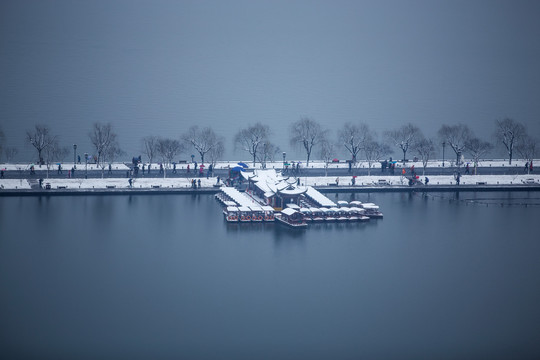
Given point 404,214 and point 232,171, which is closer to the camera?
point 404,214

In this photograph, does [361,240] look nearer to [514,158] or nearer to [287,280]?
[287,280]

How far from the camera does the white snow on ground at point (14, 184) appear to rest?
59.9 ft

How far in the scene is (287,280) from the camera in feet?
34.2

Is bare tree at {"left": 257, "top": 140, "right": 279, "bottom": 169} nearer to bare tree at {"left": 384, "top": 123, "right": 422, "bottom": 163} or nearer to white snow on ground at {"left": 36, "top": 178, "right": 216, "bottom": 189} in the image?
white snow on ground at {"left": 36, "top": 178, "right": 216, "bottom": 189}

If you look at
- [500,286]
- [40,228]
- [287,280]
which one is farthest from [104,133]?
[500,286]

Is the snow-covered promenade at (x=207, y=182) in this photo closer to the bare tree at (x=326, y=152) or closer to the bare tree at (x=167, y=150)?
the bare tree at (x=167, y=150)

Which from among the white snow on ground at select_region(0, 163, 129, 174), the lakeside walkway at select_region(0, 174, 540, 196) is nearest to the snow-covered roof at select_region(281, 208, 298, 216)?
the lakeside walkway at select_region(0, 174, 540, 196)

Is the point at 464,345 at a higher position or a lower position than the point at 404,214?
lower

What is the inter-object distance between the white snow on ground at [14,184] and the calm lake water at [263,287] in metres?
2.52

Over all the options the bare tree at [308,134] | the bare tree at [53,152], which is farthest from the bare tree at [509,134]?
the bare tree at [53,152]

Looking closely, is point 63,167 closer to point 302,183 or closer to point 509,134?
point 302,183

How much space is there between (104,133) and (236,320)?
16.2 meters

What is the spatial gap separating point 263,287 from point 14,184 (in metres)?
11.7

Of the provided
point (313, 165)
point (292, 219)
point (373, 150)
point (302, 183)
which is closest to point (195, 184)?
point (302, 183)
